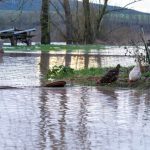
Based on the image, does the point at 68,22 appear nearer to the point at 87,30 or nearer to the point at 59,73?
the point at 87,30

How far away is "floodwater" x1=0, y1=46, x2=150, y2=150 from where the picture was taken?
311 inches

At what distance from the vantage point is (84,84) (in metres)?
15.6

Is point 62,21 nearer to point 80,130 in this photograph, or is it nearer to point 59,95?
point 59,95

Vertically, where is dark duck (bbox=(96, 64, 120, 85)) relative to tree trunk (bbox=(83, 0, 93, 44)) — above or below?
below

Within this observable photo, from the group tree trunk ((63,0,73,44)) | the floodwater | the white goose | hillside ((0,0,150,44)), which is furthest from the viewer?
hillside ((0,0,150,44))

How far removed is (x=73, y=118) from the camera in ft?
32.5

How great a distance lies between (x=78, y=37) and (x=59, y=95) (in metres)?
37.5

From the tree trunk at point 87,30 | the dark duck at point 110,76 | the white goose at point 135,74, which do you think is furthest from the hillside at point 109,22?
the white goose at point 135,74

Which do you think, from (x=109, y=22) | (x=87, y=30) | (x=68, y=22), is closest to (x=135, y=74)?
(x=87, y=30)

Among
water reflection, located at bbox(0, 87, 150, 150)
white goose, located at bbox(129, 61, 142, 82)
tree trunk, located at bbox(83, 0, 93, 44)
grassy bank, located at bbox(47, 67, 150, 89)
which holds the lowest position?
water reflection, located at bbox(0, 87, 150, 150)

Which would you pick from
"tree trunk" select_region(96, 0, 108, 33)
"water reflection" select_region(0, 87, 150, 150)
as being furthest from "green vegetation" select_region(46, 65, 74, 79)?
"tree trunk" select_region(96, 0, 108, 33)

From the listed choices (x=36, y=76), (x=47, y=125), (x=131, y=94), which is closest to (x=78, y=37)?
(x=36, y=76)

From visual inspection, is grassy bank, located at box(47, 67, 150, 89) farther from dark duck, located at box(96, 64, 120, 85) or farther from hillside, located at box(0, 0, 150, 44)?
hillside, located at box(0, 0, 150, 44)

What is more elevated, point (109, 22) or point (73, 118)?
point (109, 22)
